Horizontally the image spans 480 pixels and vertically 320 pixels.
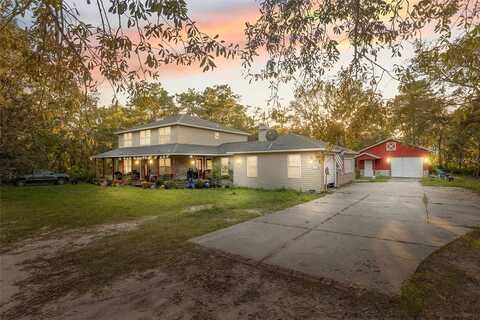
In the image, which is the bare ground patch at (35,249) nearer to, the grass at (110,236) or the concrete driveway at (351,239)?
the grass at (110,236)

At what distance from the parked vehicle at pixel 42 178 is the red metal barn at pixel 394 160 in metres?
32.0

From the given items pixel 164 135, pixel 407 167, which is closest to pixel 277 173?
pixel 164 135

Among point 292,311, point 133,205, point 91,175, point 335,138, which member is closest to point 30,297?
point 292,311

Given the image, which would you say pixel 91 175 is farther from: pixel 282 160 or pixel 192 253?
pixel 192 253

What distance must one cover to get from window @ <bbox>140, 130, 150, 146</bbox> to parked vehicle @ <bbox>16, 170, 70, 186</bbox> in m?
7.76

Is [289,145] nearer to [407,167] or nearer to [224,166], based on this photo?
[224,166]

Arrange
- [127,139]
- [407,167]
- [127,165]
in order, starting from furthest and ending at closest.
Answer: [407,167] → [127,165] → [127,139]

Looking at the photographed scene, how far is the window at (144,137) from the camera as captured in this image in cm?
2322

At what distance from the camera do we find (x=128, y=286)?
11.8 feet

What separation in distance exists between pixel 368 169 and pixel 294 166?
60.1 ft

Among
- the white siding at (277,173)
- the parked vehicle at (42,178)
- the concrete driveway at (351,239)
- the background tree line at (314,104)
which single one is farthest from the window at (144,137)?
the concrete driveway at (351,239)

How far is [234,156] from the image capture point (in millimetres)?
18891

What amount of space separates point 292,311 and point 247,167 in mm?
14887

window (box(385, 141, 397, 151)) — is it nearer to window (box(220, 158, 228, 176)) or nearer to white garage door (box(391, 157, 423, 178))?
white garage door (box(391, 157, 423, 178))
